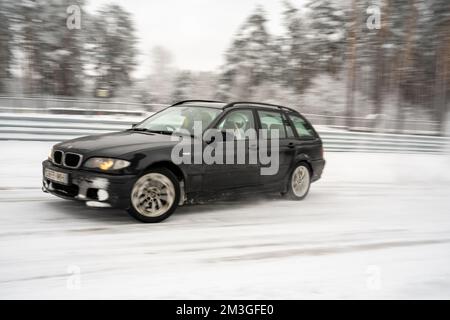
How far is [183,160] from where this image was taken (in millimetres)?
6105

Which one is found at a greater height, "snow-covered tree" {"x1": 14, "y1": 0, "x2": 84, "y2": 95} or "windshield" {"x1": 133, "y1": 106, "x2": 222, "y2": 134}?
"snow-covered tree" {"x1": 14, "y1": 0, "x2": 84, "y2": 95}

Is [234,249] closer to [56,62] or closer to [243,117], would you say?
[243,117]

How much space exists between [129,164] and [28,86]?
129ft

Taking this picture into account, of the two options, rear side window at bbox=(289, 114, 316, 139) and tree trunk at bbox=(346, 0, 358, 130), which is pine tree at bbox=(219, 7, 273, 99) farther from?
rear side window at bbox=(289, 114, 316, 139)

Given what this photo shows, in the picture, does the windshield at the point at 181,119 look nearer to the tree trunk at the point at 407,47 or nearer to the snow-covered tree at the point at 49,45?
the tree trunk at the point at 407,47

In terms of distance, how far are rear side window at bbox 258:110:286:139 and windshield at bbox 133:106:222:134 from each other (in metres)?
0.89

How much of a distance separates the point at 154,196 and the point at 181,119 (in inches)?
55.6

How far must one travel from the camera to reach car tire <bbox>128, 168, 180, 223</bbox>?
5727 millimetres

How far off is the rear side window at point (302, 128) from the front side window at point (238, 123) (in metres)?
1.22

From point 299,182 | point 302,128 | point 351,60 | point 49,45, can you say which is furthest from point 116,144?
point 49,45

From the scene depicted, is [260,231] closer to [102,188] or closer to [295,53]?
[102,188]

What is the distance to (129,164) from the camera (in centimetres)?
561

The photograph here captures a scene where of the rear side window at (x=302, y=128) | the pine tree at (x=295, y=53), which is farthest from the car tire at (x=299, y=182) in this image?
the pine tree at (x=295, y=53)

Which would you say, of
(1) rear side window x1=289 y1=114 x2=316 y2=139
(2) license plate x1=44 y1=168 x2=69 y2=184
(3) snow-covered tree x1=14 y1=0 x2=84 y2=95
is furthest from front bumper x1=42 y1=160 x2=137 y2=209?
(3) snow-covered tree x1=14 y1=0 x2=84 y2=95
